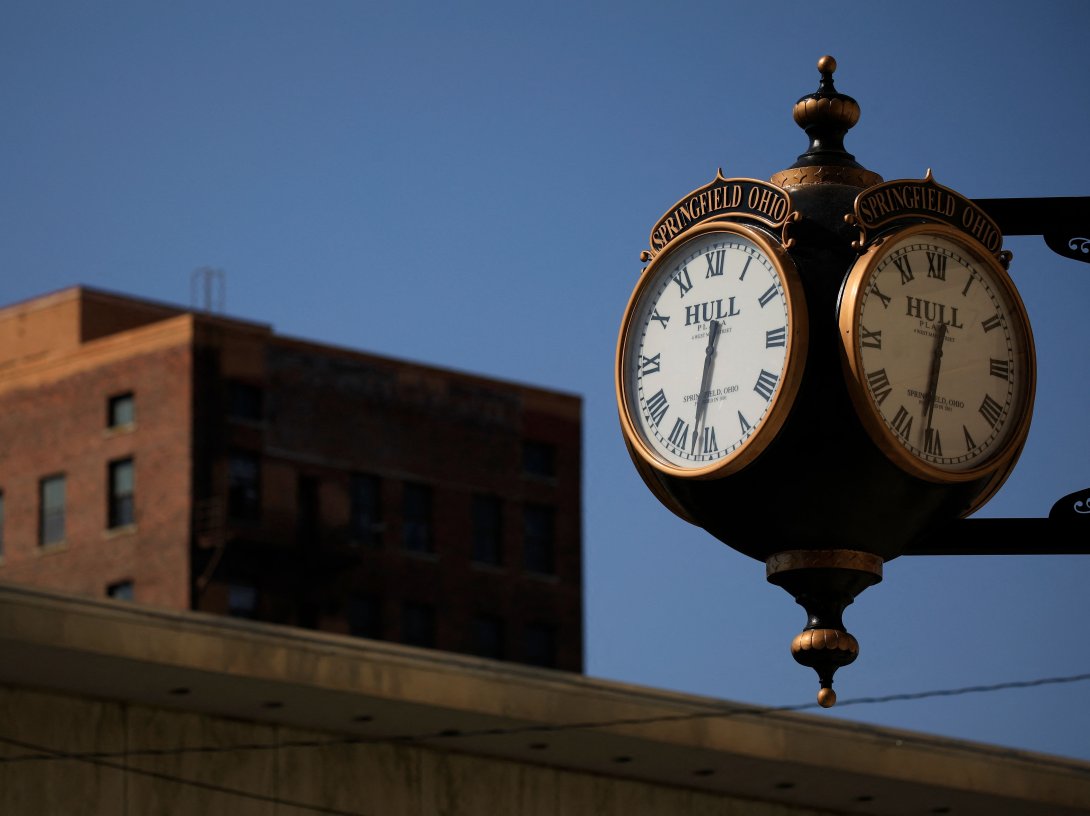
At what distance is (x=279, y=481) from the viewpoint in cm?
7144

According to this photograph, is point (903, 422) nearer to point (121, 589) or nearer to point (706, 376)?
point (706, 376)

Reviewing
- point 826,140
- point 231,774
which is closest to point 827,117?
point 826,140

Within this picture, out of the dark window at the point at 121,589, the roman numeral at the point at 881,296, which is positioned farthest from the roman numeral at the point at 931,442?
the dark window at the point at 121,589

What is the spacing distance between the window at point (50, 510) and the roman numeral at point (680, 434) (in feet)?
218

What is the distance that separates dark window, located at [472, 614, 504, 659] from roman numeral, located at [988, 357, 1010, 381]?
68774 mm

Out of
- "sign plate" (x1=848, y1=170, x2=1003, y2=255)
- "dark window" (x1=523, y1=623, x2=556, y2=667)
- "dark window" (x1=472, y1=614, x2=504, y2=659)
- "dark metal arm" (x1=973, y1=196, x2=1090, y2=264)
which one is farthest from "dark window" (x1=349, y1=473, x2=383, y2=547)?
"sign plate" (x1=848, y1=170, x2=1003, y2=255)

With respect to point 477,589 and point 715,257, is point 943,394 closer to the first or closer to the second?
point 715,257

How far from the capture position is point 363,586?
238 ft

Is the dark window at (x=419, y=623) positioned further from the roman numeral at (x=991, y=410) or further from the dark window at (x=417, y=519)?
the roman numeral at (x=991, y=410)

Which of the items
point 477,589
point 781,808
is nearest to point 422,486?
point 477,589

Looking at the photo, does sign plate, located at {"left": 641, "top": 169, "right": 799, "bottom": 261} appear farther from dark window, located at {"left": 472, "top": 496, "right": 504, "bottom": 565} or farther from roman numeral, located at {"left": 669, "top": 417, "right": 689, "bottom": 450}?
dark window, located at {"left": 472, "top": 496, "right": 504, "bottom": 565}

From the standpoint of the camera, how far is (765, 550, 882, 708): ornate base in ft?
20.4

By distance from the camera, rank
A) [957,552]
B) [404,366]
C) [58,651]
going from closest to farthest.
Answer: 1. [957,552]
2. [58,651]
3. [404,366]

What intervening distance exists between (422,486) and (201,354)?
26.7ft
